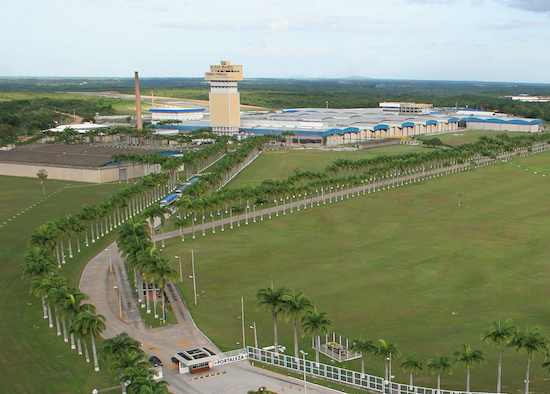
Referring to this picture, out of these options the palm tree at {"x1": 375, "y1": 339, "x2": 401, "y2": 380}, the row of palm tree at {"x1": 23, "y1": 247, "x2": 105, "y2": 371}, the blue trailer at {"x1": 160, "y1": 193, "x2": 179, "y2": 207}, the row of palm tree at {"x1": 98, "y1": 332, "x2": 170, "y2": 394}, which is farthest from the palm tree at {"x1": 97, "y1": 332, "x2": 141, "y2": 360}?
the blue trailer at {"x1": 160, "y1": 193, "x2": 179, "y2": 207}

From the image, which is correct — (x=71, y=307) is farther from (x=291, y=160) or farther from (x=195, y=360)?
(x=291, y=160)

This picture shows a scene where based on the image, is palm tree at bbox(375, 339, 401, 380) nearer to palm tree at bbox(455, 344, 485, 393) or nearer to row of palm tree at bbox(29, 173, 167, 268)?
palm tree at bbox(455, 344, 485, 393)

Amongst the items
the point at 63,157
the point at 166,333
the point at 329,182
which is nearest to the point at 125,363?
the point at 166,333

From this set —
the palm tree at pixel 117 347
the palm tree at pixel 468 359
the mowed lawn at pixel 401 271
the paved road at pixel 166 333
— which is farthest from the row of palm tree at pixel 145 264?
the palm tree at pixel 468 359

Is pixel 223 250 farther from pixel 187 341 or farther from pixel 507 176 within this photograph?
pixel 507 176

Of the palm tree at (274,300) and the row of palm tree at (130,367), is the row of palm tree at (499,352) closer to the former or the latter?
the palm tree at (274,300)
